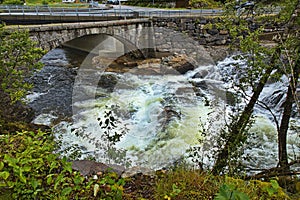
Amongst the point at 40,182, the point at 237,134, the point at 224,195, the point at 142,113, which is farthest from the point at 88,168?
the point at 142,113

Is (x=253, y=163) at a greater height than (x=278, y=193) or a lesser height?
lesser

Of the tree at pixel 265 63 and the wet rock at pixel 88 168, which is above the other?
the tree at pixel 265 63

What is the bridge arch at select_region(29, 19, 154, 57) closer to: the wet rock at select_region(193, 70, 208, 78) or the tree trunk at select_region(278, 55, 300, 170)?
the wet rock at select_region(193, 70, 208, 78)

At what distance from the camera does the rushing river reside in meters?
6.36

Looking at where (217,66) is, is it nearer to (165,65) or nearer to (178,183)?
(165,65)

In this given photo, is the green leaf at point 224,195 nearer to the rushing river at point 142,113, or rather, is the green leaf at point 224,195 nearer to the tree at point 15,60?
the rushing river at point 142,113

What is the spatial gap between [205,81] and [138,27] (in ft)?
19.2

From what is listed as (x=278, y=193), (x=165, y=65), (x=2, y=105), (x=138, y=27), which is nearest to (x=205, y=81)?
(x=165, y=65)

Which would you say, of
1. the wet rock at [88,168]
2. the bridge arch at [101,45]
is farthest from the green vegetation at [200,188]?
the bridge arch at [101,45]

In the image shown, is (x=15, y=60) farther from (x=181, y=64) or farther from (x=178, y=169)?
(x=181, y=64)

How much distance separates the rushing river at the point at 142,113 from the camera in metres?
6.36

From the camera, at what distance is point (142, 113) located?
350 inches

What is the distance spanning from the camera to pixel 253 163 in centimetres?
592

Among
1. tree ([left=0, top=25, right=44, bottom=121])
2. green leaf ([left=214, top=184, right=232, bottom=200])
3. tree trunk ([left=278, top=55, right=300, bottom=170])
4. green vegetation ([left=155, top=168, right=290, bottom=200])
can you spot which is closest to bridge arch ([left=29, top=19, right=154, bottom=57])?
tree ([left=0, top=25, right=44, bottom=121])
